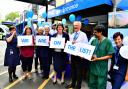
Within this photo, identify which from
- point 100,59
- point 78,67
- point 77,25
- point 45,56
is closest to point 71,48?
point 78,67

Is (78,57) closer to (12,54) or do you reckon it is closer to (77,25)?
(77,25)

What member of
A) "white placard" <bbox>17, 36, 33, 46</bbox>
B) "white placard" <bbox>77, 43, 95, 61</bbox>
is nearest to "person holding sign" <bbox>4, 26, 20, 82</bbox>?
"white placard" <bbox>17, 36, 33, 46</bbox>

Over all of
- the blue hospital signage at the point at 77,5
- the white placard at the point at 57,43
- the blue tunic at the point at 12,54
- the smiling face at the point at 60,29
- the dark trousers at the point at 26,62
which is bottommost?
the dark trousers at the point at 26,62

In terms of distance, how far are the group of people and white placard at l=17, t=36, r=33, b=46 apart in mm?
134

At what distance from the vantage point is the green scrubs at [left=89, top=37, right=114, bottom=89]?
588cm

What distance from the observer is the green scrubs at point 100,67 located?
5.88 m

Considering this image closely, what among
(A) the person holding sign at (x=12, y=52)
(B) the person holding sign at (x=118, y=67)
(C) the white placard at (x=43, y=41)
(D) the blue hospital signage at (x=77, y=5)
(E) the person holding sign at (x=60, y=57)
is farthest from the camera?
(D) the blue hospital signage at (x=77, y=5)

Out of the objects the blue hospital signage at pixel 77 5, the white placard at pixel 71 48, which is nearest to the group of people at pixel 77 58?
the white placard at pixel 71 48

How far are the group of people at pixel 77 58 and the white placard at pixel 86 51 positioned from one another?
0.15 meters

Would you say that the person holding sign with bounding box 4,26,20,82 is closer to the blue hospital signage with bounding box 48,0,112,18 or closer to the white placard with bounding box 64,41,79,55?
the white placard with bounding box 64,41,79,55

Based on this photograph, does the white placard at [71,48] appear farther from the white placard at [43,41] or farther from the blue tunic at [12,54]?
the blue tunic at [12,54]

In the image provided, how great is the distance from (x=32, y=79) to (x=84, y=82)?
1.70 metres

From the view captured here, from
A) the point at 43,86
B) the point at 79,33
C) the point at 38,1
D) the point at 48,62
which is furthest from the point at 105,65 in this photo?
the point at 38,1

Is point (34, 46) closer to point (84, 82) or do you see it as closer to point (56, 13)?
point (84, 82)
